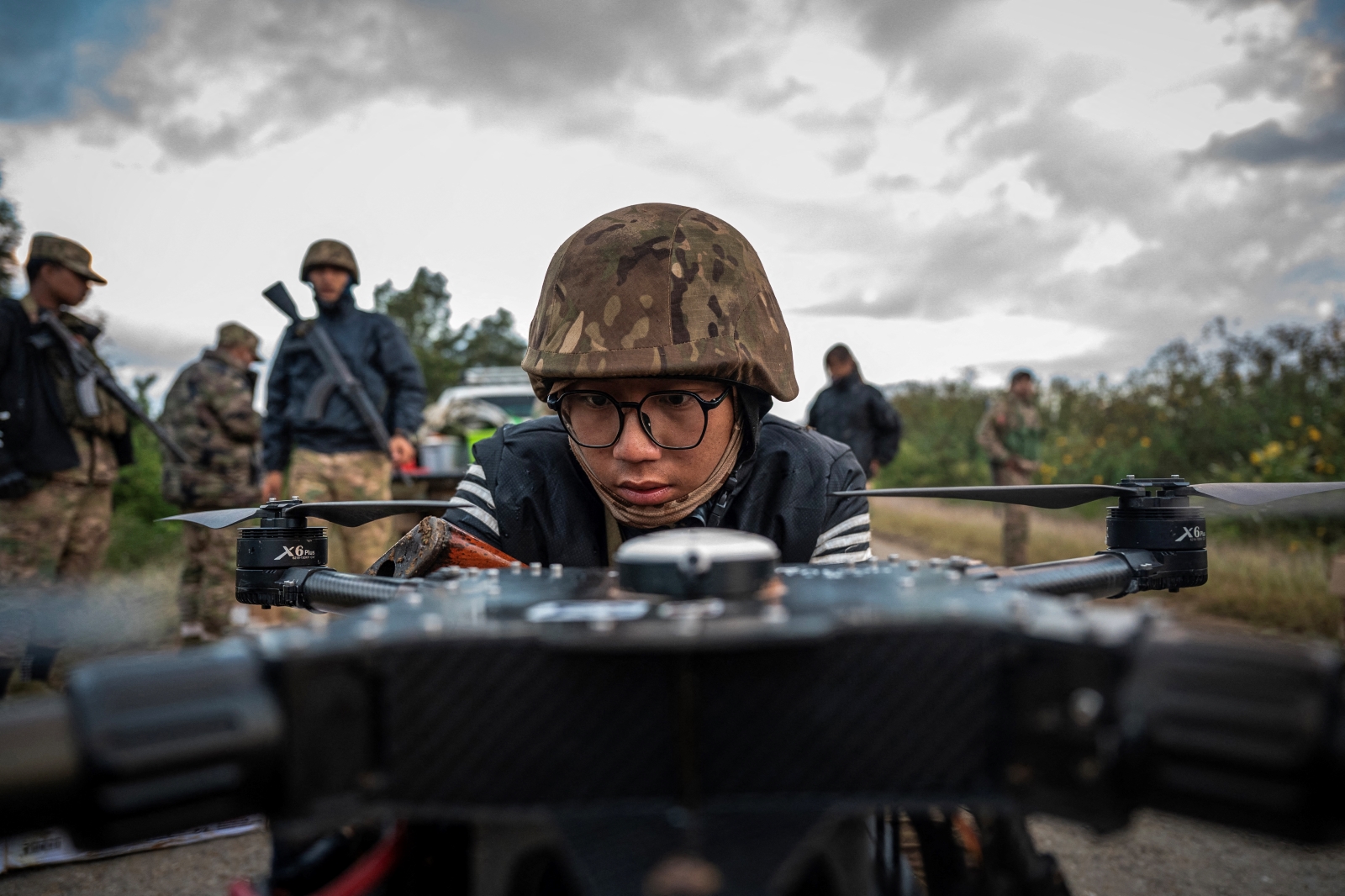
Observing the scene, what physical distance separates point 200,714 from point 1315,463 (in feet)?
33.5

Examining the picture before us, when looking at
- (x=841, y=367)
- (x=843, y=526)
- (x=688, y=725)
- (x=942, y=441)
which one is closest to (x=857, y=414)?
(x=841, y=367)

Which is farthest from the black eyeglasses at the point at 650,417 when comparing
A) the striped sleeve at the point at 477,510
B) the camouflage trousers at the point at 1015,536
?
the camouflage trousers at the point at 1015,536

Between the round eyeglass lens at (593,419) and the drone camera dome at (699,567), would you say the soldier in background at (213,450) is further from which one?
the drone camera dome at (699,567)

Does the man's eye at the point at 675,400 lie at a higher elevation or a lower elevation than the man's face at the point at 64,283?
lower

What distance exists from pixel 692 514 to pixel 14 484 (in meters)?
4.50

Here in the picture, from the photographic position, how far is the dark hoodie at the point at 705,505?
2170 mm

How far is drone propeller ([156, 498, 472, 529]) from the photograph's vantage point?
1623mm

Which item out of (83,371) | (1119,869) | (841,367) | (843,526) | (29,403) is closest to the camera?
(843,526)

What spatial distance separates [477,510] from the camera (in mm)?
2225

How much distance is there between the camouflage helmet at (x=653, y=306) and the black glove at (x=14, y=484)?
413cm

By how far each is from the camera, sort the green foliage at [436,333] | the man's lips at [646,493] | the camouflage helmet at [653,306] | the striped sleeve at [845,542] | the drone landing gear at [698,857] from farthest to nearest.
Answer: the green foliage at [436,333] < the striped sleeve at [845,542] < the man's lips at [646,493] < the camouflage helmet at [653,306] < the drone landing gear at [698,857]

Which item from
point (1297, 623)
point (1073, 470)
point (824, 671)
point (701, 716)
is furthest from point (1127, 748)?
point (1073, 470)

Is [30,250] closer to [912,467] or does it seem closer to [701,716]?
[701,716]

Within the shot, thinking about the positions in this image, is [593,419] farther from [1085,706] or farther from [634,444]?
[1085,706]
